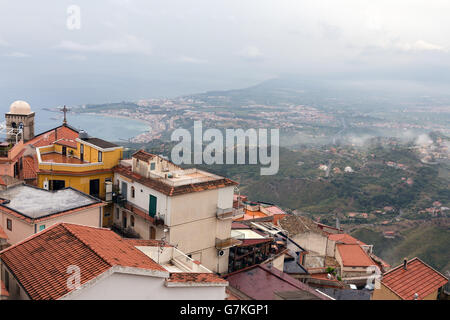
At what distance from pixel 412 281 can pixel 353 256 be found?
16.2 m

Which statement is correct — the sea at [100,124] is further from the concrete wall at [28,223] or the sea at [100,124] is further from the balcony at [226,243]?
the concrete wall at [28,223]

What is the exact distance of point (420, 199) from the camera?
6738 cm

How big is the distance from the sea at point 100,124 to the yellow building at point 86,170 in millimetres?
91200

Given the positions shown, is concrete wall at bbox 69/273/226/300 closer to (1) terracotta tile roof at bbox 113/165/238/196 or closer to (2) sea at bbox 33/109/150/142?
(1) terracotta tile roof at bbox 113/165/238/196

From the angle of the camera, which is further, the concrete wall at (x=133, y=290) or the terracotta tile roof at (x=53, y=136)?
the terracotta tile roof at (x=53, y=136)

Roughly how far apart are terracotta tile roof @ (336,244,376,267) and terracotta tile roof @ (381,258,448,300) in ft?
48.3

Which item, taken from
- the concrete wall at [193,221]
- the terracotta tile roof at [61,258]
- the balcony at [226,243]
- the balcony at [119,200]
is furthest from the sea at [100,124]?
the terracotta tile roof at [61,258]

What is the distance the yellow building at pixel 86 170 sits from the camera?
18562mm

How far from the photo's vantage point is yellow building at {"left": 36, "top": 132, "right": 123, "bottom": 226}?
Result: 1856cm

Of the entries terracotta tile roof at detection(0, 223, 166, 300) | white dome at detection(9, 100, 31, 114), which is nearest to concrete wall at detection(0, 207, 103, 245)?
terracotta tile roof at detection(0, 223, 166, 300)

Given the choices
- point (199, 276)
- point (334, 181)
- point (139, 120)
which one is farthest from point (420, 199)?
point (139, 120)

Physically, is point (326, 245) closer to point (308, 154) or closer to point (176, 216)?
point (176, 216)

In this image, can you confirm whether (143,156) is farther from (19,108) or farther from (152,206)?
(19,108)
